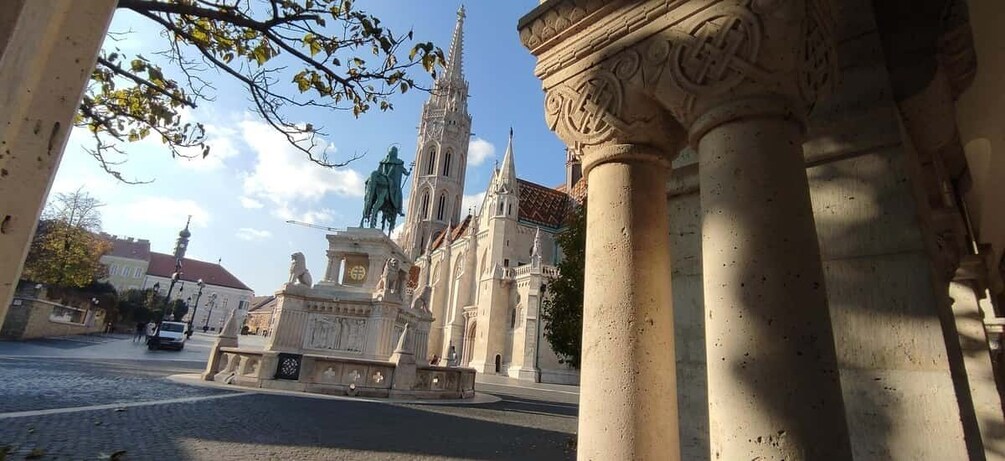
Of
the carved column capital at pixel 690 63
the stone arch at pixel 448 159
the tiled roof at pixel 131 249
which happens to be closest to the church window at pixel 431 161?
the stone arch at pixel 448 159

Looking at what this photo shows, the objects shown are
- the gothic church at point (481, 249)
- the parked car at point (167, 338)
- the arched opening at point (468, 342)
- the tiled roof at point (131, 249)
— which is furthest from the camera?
the tiled roof at point (131, 249)

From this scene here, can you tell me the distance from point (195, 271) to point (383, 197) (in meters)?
73.4

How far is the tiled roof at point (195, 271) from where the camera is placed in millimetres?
70875

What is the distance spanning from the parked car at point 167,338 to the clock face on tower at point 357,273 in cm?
1647

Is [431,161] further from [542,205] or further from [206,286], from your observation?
[206,286]

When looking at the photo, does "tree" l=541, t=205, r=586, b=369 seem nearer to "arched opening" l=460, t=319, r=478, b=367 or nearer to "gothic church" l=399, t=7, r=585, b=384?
"gothic church" l=399, t=7, r=585, b=384

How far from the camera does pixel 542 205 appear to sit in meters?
Result: 49.0

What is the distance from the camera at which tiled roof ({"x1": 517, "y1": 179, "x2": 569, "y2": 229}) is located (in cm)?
4628

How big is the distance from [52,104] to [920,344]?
3.08m

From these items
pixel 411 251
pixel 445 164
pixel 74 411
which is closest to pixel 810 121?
pixel 74 411

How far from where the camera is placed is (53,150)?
135 cm

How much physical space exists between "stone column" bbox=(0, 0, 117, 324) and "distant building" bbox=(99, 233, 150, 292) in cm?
8010

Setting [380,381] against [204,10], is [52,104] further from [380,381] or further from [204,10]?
[380,381]

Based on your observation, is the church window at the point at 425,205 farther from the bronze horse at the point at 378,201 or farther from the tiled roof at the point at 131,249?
the tiled roof at the point at 131,249
